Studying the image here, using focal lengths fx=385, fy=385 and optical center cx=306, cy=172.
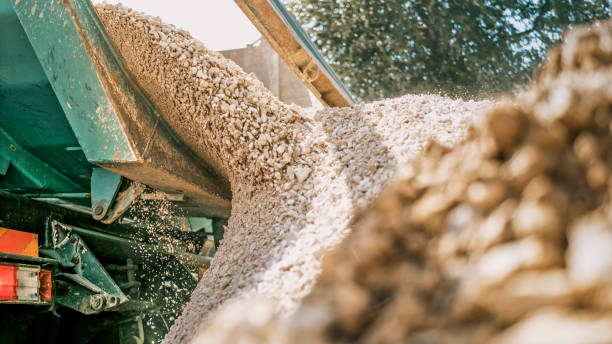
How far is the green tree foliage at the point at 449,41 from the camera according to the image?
Answer: 5109mm

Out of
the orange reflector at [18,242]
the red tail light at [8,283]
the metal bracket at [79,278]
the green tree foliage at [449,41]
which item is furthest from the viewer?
the green tree foliage at [449,41]

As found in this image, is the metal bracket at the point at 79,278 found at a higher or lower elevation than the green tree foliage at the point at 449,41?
lower

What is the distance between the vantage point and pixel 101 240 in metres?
2.37

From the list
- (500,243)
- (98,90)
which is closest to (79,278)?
(98,90)

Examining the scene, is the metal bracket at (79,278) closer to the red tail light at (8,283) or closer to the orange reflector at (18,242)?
the orange reflector at (18,242)

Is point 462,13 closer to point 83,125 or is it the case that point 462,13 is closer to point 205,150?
point 205,150

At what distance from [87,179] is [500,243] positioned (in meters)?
2.70

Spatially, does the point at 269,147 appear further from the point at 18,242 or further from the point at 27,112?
the point at 27,112

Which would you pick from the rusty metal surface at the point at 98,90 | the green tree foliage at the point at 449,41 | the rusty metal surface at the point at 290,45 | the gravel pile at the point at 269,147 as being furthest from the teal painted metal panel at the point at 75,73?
the green tree foliage at the point at 449,41

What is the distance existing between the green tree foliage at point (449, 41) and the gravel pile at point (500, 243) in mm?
4766

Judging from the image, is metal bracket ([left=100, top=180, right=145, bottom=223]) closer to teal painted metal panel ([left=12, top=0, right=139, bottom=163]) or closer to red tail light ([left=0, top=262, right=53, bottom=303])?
teal painted metal panel ([left=12, top=0, right=139, bottom=163])

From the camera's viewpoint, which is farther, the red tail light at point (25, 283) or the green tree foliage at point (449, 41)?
the green tree foliage at point (449, 41)

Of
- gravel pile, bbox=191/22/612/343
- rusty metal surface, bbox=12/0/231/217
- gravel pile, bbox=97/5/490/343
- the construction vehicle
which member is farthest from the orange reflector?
gravel pile, bbox=191/22/612/343

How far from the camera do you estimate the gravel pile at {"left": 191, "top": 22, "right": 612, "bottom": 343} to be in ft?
1.24
